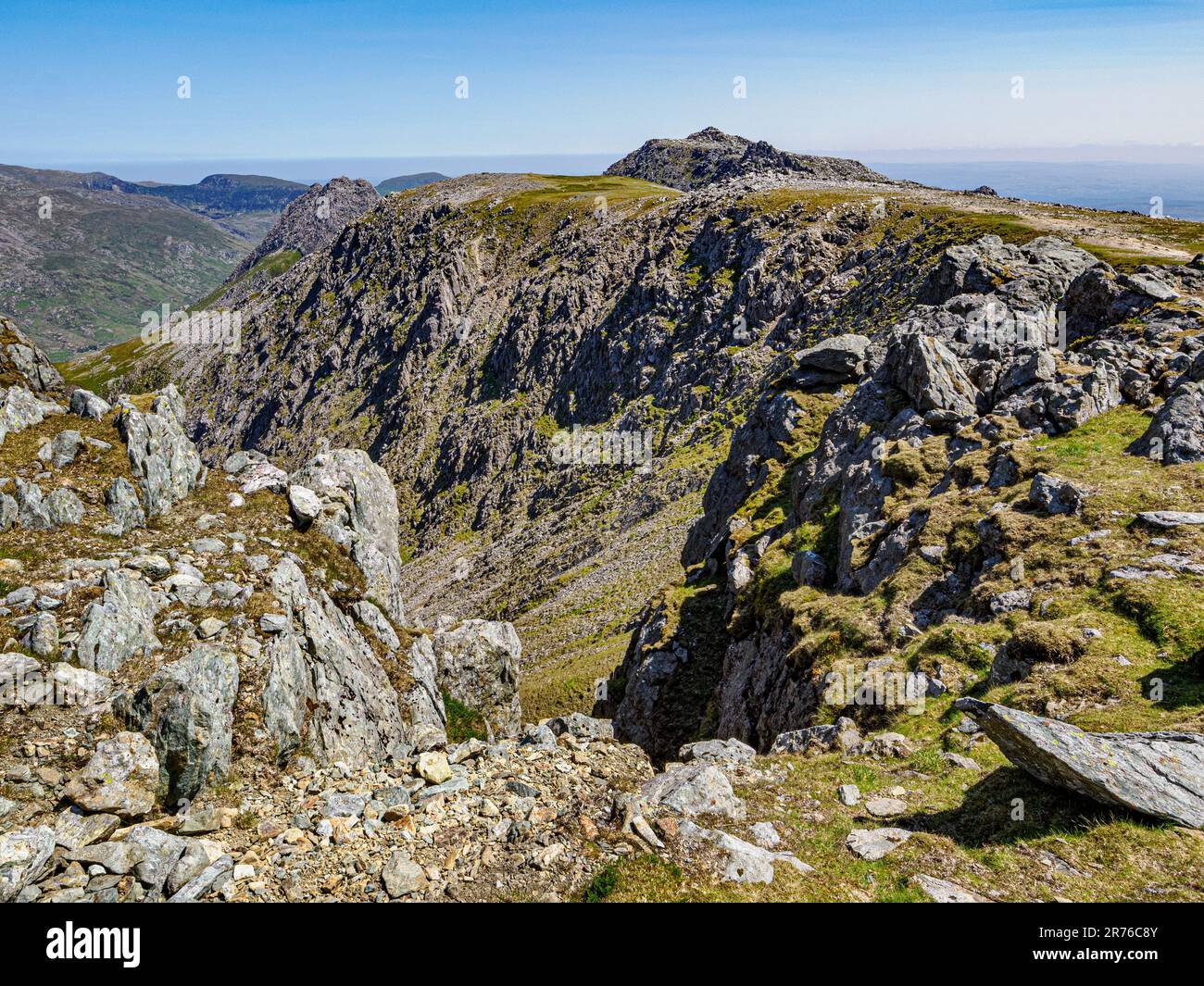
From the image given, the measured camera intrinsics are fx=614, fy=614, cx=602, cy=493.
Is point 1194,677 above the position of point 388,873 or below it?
above

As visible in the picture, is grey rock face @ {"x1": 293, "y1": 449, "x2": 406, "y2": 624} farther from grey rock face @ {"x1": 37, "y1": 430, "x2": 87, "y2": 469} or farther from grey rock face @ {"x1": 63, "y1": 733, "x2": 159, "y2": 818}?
grey rock face @ {"x1": 63, "y1": 733, "x2": 159, "y2": 818}

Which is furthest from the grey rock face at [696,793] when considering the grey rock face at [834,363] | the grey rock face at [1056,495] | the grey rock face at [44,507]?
the grey rock face at [834,363]

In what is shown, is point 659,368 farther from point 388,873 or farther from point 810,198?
point 388,873

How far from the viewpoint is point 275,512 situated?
2784 centimetres

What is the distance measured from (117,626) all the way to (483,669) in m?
22.7

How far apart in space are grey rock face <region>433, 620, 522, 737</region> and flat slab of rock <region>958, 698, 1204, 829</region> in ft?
94.3

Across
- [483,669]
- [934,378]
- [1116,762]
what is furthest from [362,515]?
[934,378]

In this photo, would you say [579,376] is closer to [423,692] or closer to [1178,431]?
[423,692]

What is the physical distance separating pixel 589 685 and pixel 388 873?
40142 millimetres

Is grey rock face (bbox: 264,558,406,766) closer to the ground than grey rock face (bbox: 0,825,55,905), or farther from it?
closer to the ground

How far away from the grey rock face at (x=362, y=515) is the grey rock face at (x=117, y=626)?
9.71m

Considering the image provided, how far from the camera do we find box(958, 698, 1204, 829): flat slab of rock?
1082 cm

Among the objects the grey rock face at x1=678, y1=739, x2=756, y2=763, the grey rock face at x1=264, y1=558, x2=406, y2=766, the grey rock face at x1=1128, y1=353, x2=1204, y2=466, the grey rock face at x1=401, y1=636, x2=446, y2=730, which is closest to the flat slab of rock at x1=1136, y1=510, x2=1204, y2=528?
the grey rock face at x1=1128, y1=353, x2=1204, y2=466
